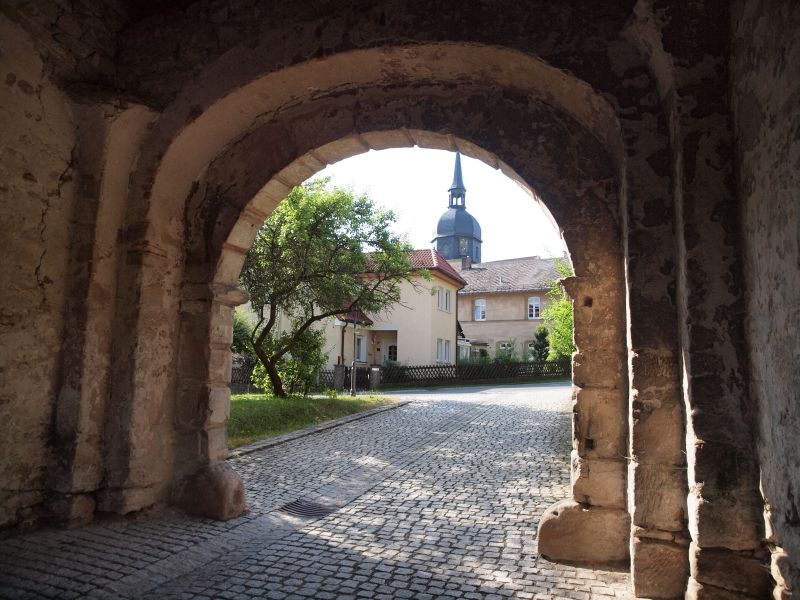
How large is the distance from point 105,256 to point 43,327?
0.66 metres

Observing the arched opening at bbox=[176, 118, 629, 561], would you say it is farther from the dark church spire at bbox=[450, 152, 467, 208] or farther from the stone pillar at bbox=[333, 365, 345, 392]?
the dark church spire at bbox=[450, 152, 467, 208]

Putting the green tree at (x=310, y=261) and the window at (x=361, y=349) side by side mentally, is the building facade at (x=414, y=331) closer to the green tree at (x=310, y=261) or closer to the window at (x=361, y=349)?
the window at (x=361, y=349)

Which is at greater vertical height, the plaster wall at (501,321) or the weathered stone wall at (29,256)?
the plaster wall at (501,321)

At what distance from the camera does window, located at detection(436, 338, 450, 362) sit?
93.2 ft

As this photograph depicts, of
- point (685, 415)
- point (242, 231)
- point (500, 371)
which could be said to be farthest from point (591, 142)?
point (500, 371)

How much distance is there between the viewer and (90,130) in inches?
162

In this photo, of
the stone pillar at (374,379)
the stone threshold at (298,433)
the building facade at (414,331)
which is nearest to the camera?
the stone threshold at (298,433)

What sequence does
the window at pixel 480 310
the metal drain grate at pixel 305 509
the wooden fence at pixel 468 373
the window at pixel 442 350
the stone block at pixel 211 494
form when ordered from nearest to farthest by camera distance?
the stone block at pixel 211 494 < the metal drain grate at pixel 305 509 < the wooden fence at pixel 468 373 < the window at pixel 442 350 < the window at pixel 480 310

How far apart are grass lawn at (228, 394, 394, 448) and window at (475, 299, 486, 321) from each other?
26.8m

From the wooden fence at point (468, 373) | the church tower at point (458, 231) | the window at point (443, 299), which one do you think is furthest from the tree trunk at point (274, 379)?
the church tower at point (458, 231)

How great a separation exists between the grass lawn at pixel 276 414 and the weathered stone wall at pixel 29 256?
4.11 m

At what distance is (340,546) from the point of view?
12.6ft

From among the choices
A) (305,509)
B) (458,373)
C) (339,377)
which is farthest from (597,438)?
Answer: (458,373)

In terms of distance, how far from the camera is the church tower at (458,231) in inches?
2269
